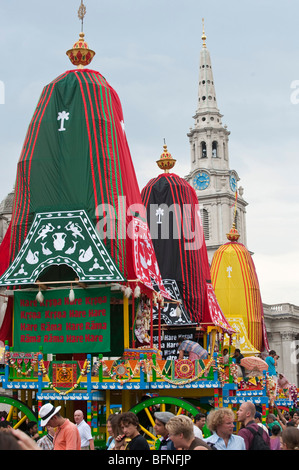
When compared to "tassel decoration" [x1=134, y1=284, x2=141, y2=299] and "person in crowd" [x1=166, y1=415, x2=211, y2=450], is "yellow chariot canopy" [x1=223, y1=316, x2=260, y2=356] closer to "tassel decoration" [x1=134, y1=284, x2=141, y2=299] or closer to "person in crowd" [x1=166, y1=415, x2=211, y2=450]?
"tassel decoration" [x1=134, y1=284, x2=141, y2=299]

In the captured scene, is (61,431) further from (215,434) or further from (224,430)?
(224,430)

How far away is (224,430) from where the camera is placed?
8.82 m

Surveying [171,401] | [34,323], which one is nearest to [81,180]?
[34,323]

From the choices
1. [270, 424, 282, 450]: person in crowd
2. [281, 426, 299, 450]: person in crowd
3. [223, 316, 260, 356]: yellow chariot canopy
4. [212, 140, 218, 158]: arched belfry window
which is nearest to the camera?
[281, 426, 299, 450]: person in crowd

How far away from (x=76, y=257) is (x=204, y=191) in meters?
58.4

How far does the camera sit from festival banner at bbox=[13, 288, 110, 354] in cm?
2098

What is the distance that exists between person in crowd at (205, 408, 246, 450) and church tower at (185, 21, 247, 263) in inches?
2643

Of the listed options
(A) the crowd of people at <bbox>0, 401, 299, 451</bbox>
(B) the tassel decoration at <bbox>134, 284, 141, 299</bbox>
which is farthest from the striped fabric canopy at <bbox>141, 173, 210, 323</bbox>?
(A) the crowd of people at <bbox>0, 401, 299, 451</bbox>

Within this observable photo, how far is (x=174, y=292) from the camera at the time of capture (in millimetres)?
28391

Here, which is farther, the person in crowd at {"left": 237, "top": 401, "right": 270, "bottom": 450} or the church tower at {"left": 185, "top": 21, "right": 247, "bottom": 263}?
the church tower at {"left": 185, "top": 21, "right": 247, "bottom": 263}

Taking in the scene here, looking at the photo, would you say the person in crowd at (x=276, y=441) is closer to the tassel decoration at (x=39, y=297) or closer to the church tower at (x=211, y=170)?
the tassel decoration at (x=39, y=297)
